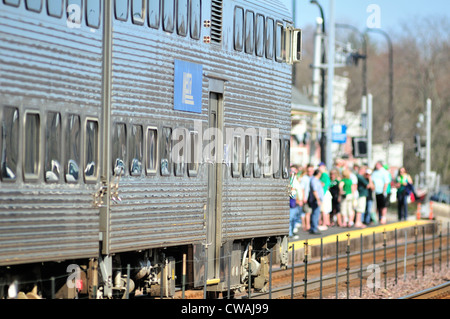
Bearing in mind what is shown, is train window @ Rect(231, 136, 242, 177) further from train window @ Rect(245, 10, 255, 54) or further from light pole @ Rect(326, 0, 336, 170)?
light pole @ Rect(326, 0, 336, 170)

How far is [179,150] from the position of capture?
1227 cm

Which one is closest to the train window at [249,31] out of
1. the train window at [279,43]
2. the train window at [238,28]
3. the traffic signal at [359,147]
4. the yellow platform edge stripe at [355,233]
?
the train window at [238,28]

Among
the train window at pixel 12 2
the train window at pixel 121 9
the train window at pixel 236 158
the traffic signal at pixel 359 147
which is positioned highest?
the train window at pixel 121 9

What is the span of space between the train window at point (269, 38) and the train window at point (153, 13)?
3.12 metres

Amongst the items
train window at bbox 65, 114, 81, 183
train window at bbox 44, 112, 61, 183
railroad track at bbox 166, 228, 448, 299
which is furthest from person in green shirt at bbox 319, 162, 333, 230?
train window at bbox 44, 112, 61, 183

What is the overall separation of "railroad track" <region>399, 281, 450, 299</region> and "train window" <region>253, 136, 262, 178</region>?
3.98m

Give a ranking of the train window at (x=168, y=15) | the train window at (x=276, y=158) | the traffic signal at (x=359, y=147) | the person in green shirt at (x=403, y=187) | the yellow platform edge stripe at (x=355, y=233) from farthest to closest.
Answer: the person in green shirt at (x=403, y=187)
the traffic signal at (x=359, y=147)
the yellow platform edge stripe at (x=355, y=233)
the train window at (x=276, y=158)
the train window at (x=168, y=15)

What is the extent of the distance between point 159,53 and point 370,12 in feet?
11.0

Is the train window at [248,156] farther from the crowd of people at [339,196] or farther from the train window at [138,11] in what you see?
the crowd of people at [339,196]

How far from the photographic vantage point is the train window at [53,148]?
380 inches

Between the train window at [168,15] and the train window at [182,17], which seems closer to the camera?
the train window at [168,15]

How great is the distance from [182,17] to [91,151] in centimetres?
264

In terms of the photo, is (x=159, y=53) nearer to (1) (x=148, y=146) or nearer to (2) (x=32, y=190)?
(1) (x=148, y=146)

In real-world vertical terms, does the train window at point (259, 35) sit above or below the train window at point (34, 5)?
above
